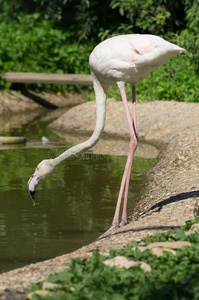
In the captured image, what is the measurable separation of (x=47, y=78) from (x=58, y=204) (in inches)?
355

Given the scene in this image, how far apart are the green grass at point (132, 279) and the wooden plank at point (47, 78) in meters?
11.0

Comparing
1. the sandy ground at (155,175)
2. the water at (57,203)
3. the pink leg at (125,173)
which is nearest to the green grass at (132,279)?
the sandy ground at (155,175)

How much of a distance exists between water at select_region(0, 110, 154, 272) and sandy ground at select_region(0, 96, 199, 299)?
0.37 m

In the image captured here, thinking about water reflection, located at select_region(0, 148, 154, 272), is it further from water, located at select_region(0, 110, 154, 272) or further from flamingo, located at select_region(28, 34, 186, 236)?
flamingo, located at select_region(28, 34, 186, 236)

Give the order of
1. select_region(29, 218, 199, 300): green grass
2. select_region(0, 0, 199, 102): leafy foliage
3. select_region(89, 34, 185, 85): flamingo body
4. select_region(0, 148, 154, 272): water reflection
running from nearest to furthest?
1. select_region(29, 218, 199, 300): green grass
2. select_region(0, 148, 154, 272): water reflection
3. select_region(89, 34, 185, 85): flamingo body
4. select_region(0, 0, 199, 102): leafy foliage

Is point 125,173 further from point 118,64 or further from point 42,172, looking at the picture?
point 118,64

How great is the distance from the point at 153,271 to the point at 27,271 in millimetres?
950

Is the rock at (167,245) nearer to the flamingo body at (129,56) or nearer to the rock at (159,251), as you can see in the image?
the rock at (159,251)

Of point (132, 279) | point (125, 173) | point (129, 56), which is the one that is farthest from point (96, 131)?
point (132, 279)

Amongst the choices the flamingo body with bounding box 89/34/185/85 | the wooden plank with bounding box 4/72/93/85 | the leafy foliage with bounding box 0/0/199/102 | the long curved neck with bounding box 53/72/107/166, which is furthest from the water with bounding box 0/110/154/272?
the wooden plank with bounding box 4/72/93/85

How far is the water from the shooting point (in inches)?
191

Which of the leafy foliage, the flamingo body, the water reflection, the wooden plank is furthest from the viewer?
the wooden plank

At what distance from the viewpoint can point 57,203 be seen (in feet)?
20.3

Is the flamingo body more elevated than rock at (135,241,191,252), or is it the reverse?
the flamingo body
